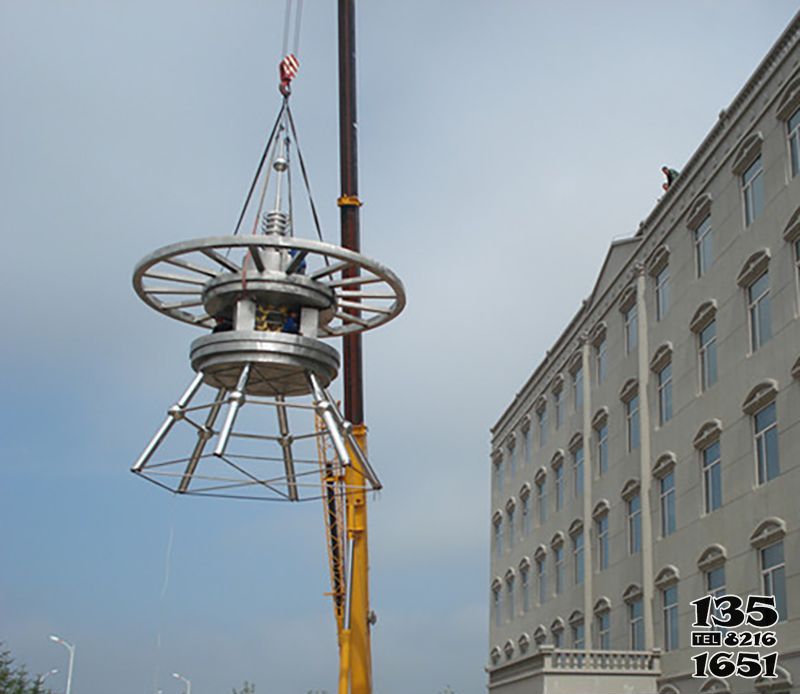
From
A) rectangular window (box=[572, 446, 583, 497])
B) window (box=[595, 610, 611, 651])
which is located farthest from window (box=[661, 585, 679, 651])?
rectangular window (box=[572, 446, 583, 497])

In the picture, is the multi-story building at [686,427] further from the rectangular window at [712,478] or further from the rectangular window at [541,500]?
the rectangular window at [541,500]

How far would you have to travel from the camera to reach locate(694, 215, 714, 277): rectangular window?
98.3ft

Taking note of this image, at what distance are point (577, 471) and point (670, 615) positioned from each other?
1083 centimetres

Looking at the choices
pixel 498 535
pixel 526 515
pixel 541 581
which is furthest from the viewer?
pixel 498 535

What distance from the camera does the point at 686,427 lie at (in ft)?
99.9

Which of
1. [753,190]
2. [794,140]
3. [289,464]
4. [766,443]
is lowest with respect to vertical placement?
[289,464]

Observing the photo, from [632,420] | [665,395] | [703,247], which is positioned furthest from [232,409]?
[632,420]

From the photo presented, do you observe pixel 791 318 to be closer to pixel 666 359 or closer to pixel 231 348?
pixel 666 359

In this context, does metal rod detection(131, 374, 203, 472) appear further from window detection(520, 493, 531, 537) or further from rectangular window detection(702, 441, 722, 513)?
window detection(520, 493, 531, 537)

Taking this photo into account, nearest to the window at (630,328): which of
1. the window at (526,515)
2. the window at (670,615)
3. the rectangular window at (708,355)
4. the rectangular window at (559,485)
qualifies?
the rectangular window at (708,355)

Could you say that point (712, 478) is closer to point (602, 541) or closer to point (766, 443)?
point (766, 443)

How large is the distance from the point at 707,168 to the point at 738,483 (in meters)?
8.40

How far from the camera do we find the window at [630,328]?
3572 cm

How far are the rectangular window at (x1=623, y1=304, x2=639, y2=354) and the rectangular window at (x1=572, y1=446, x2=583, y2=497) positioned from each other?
590 centimetres
